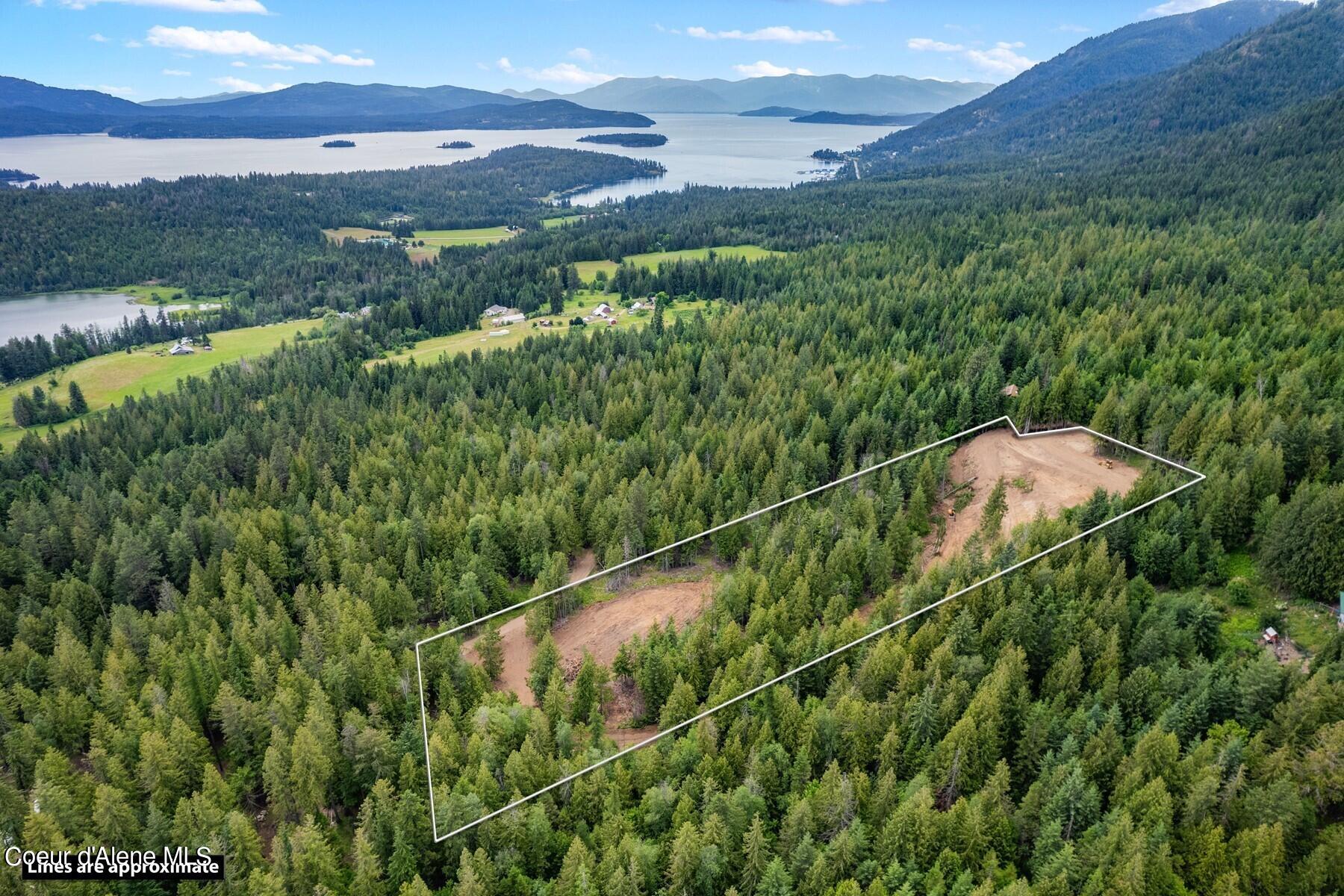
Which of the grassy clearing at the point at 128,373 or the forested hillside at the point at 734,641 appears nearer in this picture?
the forested hillside at the point at 734,641

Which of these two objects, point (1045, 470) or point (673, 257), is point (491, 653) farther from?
point (673, 257)

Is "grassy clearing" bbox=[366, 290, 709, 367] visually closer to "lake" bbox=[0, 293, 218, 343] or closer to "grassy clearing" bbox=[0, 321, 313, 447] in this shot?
"grassy clearing" bbox=[0, 321, 313, 447]

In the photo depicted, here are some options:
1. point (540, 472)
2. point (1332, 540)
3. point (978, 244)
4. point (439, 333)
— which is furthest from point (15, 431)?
point (978, 244)

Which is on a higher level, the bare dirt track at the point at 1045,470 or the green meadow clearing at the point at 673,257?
the bare dirt track at the point at 1045,470

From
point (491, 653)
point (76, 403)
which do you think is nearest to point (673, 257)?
point (76, 403)

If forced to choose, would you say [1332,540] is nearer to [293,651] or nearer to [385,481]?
[293,651]

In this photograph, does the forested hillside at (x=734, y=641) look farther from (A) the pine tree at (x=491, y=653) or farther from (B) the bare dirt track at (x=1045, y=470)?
(B) the bare dirt track at (x=1045, y=470)

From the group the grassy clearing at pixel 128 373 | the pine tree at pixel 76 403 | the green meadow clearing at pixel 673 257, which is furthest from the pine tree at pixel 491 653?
the green meadow clearing at pixel 673 257
